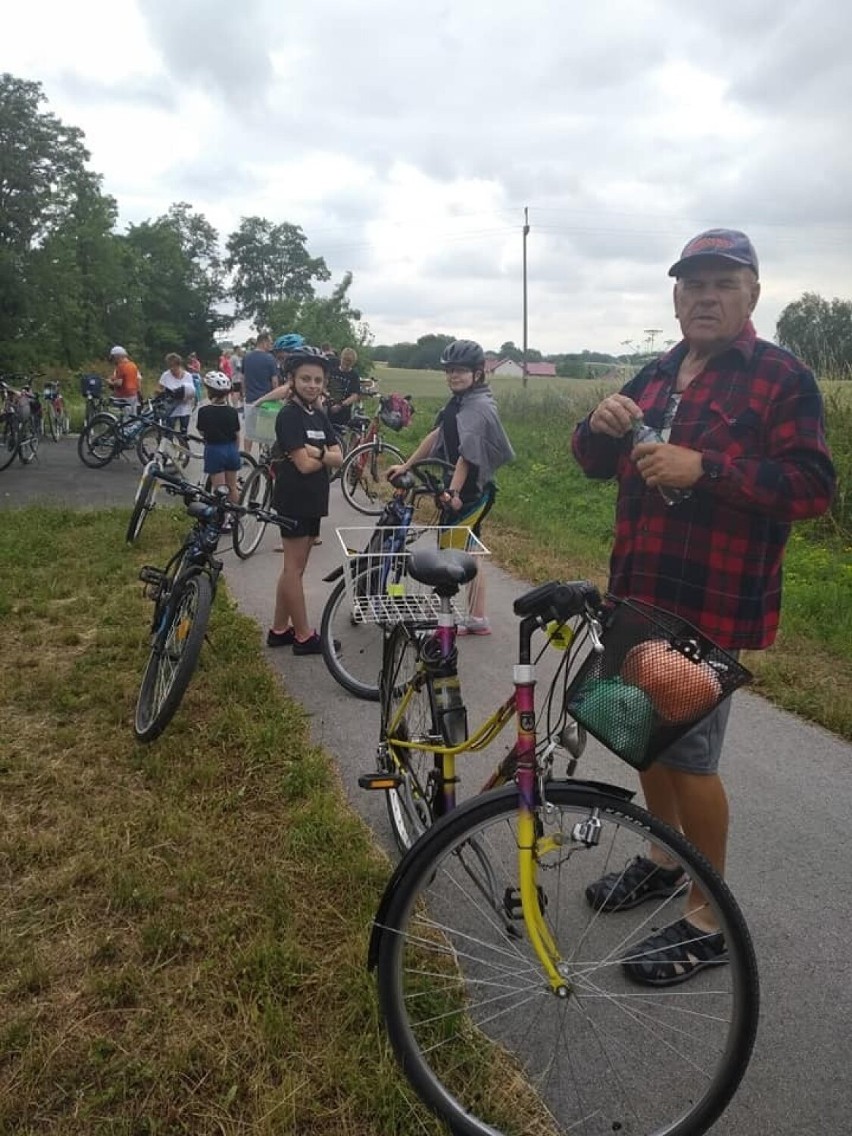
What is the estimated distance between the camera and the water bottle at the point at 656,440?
2.16m

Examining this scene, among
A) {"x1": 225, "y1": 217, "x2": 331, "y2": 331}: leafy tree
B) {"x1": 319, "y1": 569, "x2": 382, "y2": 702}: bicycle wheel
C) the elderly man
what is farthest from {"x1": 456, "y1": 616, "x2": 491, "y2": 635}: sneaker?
{"x1": 225, "y1": 217, "x2": 331, "y2": 331}: leafy tree

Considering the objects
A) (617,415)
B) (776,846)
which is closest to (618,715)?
(617,415)

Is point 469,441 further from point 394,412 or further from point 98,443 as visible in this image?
Answer: point 98,443

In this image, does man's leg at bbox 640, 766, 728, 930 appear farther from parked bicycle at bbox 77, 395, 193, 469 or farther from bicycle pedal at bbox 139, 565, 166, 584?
parked bicycle at bbox 77, 395, 193, 469

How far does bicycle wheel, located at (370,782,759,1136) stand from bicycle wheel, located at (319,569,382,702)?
2054 millimetres

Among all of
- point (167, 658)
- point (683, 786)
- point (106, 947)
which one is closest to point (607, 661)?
point (683, 786)

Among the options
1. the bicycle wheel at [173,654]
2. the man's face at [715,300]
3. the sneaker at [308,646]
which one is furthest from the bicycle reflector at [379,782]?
the sneaker at [308,646]

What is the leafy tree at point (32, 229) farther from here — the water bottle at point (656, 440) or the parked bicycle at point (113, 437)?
the water bottle at point (656, 440)

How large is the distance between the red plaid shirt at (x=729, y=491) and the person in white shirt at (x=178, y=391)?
11.3 m

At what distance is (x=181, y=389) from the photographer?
12672 mm

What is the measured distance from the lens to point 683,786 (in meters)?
2.29

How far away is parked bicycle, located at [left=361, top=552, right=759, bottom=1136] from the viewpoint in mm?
1741

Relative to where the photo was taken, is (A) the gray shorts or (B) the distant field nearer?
(A) the gray shorts

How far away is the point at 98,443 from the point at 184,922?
11282mm
